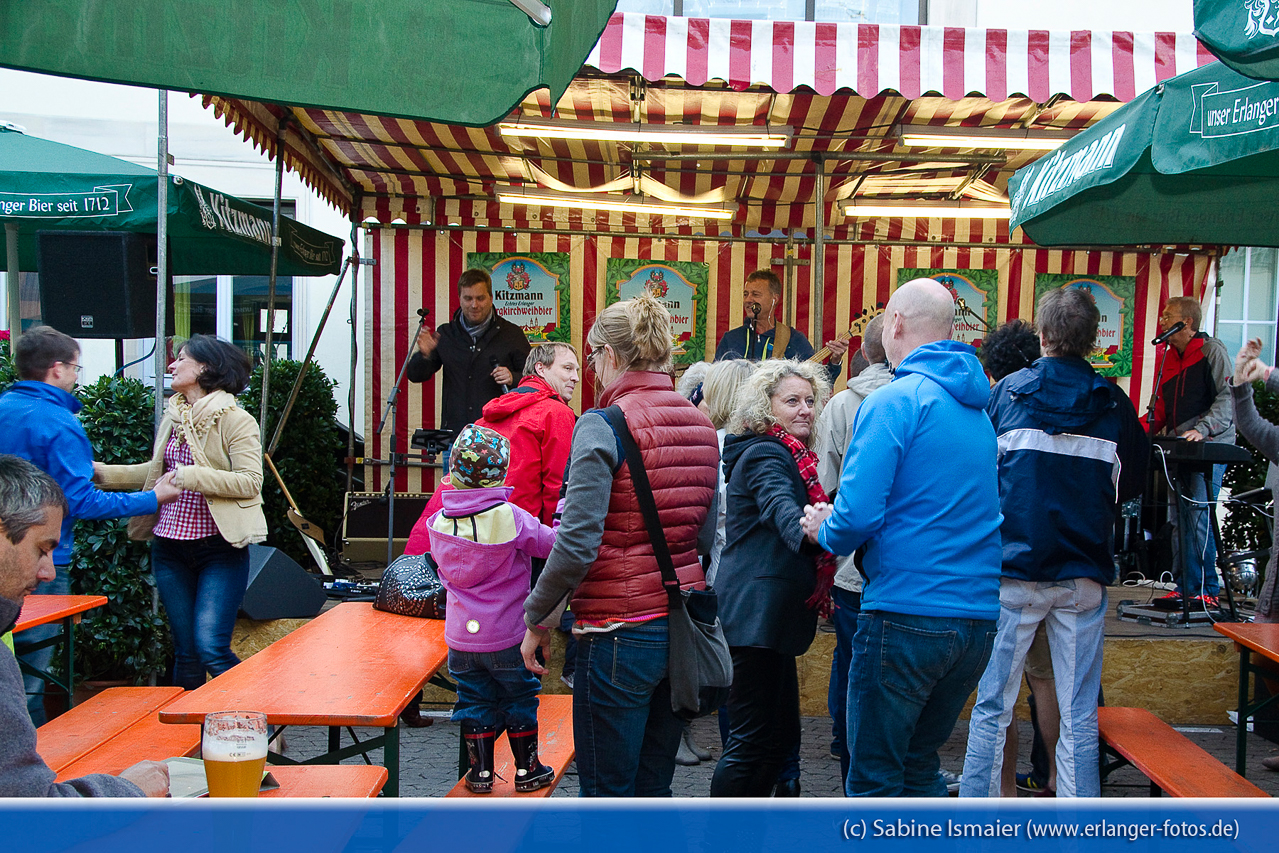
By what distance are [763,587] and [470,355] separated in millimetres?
4794

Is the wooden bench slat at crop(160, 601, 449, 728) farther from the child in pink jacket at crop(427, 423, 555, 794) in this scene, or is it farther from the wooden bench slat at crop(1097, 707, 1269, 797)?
the wooden bench slat at crop(1097, 707, 1269, 797)

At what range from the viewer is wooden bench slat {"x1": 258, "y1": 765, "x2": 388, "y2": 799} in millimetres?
2434

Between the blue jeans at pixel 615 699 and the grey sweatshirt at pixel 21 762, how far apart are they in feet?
4.13

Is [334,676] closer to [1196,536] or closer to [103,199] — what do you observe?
[103,199]

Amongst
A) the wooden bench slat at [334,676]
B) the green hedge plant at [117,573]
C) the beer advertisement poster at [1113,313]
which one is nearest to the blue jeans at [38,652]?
the green hedge plant at [117,573]

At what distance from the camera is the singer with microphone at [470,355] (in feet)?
24.8

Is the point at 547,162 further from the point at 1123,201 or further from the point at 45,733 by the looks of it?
the point at 45,733

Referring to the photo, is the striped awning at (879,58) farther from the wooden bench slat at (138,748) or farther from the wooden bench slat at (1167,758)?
the wooden bench slat at (138,748)

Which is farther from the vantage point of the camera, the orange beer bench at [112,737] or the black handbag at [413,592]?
the black handbag at [413,592]

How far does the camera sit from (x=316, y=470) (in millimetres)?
8617

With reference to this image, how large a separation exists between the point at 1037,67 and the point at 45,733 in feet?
18.8

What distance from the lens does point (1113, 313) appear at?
9195 mm

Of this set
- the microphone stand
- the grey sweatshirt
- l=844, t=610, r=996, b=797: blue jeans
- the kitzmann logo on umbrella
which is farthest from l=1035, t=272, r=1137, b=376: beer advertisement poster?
the grey sweatshirt
